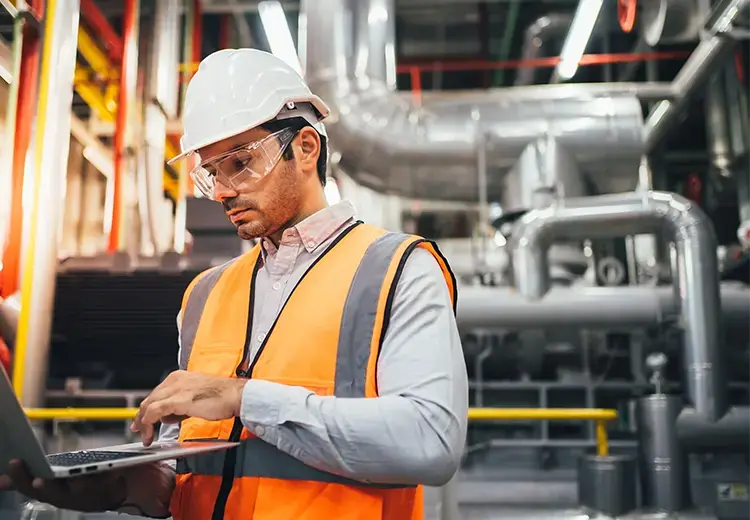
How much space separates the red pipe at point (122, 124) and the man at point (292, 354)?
15.2 feet

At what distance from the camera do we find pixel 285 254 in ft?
4.04

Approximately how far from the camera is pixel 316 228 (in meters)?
1.22

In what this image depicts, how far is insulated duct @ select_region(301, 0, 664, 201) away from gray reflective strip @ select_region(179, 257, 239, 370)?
139 inches

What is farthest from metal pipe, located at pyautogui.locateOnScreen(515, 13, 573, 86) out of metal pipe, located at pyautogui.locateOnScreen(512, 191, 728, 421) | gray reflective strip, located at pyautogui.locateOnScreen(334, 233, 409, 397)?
gray reflective strip, located at pyautogui.locateOnScreen(334, 233, 409, 397)

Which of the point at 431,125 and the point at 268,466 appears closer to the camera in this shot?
the point at 268,466

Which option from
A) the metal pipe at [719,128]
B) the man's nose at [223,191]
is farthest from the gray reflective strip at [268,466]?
the metal pipe at [719,128]

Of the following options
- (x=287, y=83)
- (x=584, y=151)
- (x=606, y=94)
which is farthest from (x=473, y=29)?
(x=287, y=83)

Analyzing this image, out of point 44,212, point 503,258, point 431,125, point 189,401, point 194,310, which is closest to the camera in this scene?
point 189,401

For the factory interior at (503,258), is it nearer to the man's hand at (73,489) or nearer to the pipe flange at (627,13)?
the pipe flange at (627,13)

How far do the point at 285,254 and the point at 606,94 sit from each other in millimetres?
4802

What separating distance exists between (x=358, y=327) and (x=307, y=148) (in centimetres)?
37

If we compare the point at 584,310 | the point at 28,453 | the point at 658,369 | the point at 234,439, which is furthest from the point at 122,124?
the point at 28,453

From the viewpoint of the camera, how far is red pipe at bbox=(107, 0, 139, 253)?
5646mm

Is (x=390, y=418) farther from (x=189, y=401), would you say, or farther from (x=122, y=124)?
(x=122, y=124)
